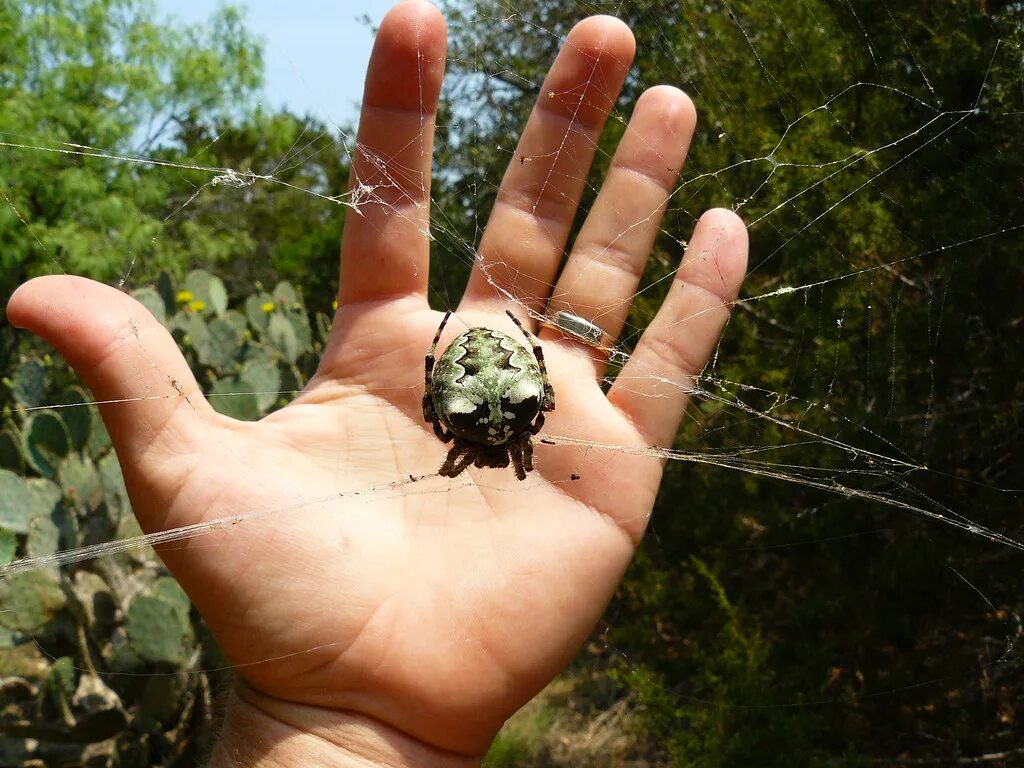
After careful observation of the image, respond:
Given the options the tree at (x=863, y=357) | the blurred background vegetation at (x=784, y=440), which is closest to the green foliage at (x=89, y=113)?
the blurred background vegetation at (x=784, y=440)

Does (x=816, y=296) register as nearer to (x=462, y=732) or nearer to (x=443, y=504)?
(x=443, y=504)

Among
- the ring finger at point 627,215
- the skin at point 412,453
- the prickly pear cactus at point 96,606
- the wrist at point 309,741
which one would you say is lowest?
the prickly pear cactus at point 96,606

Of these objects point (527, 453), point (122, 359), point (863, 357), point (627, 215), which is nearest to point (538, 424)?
point (527, 453)

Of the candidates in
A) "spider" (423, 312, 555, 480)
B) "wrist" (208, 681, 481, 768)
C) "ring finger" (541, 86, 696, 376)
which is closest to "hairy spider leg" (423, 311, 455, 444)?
"spider" (423, 312, 555, 480)

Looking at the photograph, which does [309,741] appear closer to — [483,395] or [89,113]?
[483,395]

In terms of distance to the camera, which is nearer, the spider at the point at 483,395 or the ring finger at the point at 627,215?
the spider at the point at 483,395

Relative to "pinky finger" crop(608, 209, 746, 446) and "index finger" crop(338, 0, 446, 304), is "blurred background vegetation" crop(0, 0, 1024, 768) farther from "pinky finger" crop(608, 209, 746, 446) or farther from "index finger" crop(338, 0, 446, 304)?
"pinky finger" crop(608, 209, 746, 446)

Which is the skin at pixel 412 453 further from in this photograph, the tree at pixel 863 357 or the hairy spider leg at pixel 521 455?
the tree at pixel 863 357
